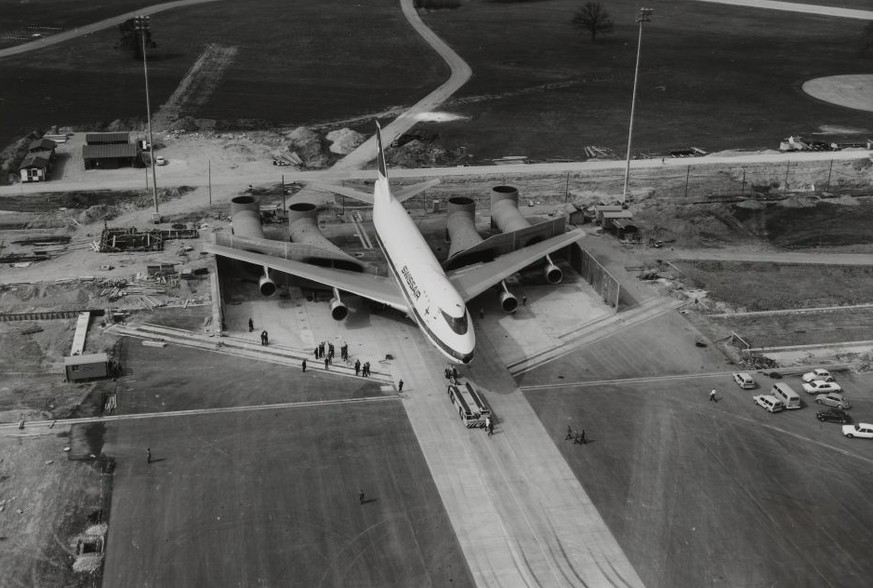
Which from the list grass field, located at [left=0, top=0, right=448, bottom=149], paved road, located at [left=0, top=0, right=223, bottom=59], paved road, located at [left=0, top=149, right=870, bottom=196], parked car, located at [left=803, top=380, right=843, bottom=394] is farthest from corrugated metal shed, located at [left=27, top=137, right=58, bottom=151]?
parked car, located at [left=803, top=380, right=843, bottom=394]

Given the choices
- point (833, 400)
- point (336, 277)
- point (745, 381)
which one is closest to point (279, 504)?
point (336, 277)

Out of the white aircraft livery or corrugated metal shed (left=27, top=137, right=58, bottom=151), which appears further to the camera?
corrugated metal shed (left=27, top=137, right=58, bottom=151)

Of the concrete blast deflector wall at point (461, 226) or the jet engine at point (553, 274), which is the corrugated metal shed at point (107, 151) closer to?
the concrete blast deflector wall at point (461, 226)

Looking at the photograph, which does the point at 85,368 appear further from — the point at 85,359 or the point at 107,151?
the point at 107,151

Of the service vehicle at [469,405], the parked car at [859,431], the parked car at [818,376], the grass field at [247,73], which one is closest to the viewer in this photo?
the parked car at [859,431]

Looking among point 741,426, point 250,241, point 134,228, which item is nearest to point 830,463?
point 741,426

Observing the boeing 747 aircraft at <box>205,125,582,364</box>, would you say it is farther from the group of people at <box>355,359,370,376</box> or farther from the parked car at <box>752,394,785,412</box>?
the parked car at <box>752,394,785,412</box>

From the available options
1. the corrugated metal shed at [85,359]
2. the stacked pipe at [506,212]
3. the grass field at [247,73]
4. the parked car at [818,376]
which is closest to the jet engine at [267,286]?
the corrugated metal shed at [85,359]
